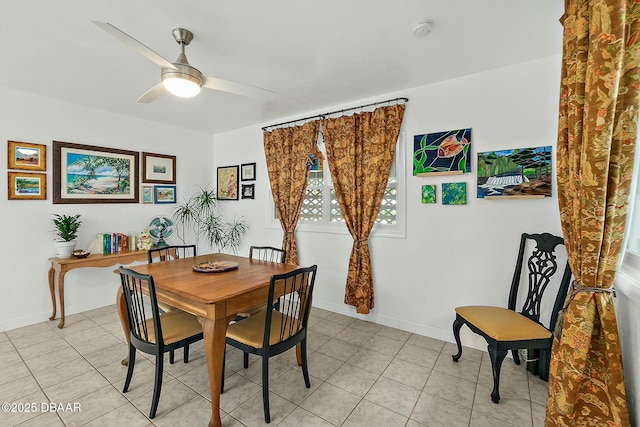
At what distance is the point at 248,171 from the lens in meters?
4.41

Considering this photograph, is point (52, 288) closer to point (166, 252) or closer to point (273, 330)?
point (166, 252)

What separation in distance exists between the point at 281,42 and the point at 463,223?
2246mm

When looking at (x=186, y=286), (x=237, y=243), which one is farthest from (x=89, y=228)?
(x=186, y=286)

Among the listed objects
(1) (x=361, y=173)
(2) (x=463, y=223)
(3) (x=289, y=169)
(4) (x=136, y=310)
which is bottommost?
(4) (x=136, y=310)

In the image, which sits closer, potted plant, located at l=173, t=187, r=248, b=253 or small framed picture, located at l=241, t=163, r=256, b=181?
small framed picture, located at l=241, t=163, r=256, b=181

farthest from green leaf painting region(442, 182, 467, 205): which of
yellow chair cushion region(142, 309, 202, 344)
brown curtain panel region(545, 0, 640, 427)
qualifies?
yellow chair cushion region(142, 309, 202, 344)

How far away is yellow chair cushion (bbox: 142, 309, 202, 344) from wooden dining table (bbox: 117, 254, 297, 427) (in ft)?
0.67

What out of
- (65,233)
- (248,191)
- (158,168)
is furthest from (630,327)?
(158,168)

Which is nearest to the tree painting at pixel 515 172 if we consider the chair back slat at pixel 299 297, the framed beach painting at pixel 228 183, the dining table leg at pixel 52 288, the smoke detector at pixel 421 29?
the smoke detector at pixel 421 29

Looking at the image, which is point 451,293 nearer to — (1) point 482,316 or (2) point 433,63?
(1) point 482,316

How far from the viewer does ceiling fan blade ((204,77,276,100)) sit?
6.51ft

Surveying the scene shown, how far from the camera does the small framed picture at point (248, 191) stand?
4383 mm

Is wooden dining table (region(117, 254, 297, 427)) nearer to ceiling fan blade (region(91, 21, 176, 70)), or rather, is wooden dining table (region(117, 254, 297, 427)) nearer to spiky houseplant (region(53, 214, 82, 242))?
ceiling fan blade (region(91, 21, 176, 70))

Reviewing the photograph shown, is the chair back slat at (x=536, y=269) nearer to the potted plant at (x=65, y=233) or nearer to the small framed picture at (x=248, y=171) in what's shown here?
the small framed picture at (x=248, y=171)
